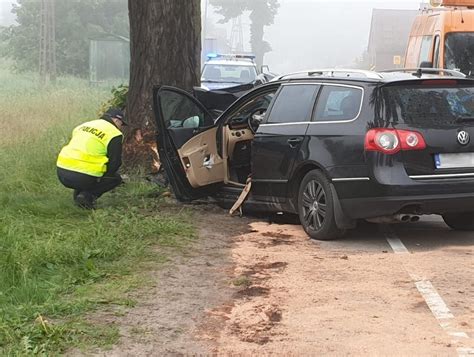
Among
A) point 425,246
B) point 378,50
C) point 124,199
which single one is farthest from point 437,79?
point 378,50

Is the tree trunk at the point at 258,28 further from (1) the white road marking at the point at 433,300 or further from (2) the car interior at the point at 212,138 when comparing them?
(1) the white road marking at the point at 433,300

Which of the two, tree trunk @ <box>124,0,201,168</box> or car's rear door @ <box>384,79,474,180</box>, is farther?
tree trunk @ <box>124,0,201,168</box>

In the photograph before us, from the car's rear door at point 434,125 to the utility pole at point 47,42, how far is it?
82.1 ft

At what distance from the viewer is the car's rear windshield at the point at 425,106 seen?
7.02m

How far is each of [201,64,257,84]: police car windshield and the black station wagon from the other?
41.8 feet

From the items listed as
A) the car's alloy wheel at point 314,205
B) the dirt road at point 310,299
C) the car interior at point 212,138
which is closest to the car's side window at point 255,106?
the car interior at point 212,138

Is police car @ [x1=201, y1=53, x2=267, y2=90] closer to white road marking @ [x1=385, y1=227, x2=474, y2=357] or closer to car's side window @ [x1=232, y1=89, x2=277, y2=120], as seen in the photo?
car's side window @ [x1=232, y1=89, x2=277, y2=120]

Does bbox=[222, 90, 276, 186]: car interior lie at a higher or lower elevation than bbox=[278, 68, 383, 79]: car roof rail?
lower

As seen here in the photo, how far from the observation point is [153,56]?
424 inches

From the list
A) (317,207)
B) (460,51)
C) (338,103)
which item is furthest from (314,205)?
(460,51)

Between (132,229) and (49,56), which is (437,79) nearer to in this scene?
(132,229)

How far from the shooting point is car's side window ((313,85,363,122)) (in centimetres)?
727

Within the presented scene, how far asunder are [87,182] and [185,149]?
117cm

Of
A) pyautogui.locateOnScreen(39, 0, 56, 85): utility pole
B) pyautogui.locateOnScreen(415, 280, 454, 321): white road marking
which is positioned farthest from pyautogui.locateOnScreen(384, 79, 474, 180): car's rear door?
pyautogui.locateOnScreen(39, 0, 56, 85): utility pole
